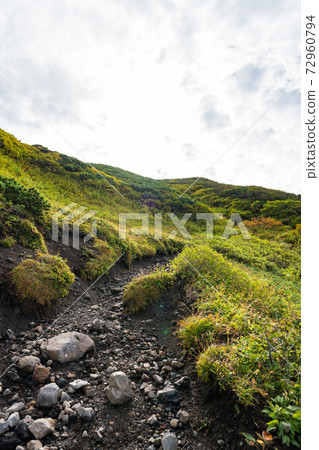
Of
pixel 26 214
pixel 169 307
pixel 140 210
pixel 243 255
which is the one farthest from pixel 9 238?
pixel 140 210

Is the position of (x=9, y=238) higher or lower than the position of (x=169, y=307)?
higher

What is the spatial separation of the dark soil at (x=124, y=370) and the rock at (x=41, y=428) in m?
0.09

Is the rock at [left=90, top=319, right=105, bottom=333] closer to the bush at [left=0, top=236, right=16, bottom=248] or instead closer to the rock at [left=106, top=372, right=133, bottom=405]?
the rock at [left=106, top=372, right=133, bottom=405]

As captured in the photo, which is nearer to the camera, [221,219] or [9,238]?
[9,238]

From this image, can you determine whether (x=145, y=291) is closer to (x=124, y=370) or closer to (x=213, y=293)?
(x=213, y=293)

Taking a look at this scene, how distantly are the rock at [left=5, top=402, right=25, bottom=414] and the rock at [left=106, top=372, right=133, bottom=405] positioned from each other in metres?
1.17

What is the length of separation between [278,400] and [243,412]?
20.1 inches

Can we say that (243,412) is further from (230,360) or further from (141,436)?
(141,436)

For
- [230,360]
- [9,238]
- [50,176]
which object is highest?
[50,176]

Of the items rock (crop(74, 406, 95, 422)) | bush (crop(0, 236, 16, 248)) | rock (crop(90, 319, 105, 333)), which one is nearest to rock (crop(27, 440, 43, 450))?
rock (crop(74, 406, 95, 422))

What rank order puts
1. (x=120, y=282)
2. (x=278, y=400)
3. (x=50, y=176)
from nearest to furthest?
(x=278, y=400)
(x=120, y=282)
(x=50, y=176)

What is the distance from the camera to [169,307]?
668 cm

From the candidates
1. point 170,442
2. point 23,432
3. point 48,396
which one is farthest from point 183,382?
point 23,432

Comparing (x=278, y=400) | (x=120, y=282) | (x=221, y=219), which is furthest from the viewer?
(x=221, y=219)
